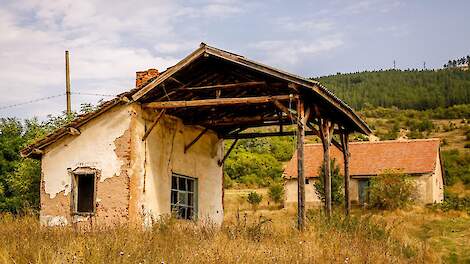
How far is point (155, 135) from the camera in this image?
1638 centimetres

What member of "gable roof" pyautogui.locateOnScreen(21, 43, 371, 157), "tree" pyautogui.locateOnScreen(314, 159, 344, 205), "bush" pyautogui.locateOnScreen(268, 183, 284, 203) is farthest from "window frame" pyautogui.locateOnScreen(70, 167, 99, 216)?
"bush" pyautogui.locateOnScreen(268, 183, 284, 203)

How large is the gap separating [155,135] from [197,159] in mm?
2903

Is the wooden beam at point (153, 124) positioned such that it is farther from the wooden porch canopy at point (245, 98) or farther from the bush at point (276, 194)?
the bush at point (276, 194)

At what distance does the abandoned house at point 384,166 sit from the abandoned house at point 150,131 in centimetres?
2074

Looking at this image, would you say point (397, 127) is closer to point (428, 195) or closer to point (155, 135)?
point (428, 195)

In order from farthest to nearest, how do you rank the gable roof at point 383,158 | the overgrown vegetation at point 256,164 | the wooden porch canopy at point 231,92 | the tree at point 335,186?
the overgrown vegetation at point 256,164 < the gable roof at point 383,158 < the tree at point 335,186 < the wooden porch canopy at point 231,92

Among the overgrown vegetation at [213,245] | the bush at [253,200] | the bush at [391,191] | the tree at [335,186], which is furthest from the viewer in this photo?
the bush at [253,200]

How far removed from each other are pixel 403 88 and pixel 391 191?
6678cm

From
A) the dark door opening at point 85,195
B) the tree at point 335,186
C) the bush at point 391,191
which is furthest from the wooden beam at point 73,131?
the bush at point 391,191

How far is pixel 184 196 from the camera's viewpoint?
1825 cm

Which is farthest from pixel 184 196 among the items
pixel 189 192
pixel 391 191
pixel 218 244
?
pixel 391 191

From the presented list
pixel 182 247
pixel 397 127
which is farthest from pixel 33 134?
pixel 397 127

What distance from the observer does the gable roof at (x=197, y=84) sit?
14.3m

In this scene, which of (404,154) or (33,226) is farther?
(404,154)
